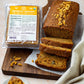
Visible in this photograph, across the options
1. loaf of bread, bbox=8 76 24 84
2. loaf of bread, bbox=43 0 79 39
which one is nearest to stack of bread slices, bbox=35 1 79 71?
loaf of bread, bbox=43 0 79 39

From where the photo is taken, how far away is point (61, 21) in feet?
6.13

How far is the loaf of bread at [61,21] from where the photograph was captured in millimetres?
1855

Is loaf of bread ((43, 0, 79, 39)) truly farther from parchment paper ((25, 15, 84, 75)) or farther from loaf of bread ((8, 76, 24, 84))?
loaf of bread ((8, 76, 24, 84))

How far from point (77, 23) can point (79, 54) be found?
0.63 m

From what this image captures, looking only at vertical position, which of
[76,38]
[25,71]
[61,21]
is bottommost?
[25,71]

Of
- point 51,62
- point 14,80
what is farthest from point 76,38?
point 14,80

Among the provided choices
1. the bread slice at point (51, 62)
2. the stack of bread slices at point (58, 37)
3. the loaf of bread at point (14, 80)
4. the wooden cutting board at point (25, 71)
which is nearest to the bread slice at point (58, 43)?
the stack of bread slices at point (58, 37)

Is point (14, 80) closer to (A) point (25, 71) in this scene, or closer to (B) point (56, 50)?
(A) point (25, 71)

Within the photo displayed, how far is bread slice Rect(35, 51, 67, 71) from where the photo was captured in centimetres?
170

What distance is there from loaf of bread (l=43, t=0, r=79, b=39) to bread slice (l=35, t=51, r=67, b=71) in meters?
0.28

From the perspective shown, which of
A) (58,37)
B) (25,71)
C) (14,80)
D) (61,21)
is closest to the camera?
(14,80)

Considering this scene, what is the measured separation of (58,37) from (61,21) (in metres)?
0.19

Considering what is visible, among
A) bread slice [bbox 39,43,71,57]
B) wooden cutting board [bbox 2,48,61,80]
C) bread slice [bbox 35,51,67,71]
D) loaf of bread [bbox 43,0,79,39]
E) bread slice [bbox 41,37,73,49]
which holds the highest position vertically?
loaf of bread [bbox 43,0,79,39]

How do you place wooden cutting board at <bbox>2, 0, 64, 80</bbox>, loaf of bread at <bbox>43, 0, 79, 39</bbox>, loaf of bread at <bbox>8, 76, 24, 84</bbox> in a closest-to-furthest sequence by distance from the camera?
1. loaf of bread at <bbox>8, 76, 24, 84</bbox>
2. wooden cutting board at <bbox>2, 0, 64, 80</bbox>
3. loaf of bread at <bbox>43, 0, 79, 39</bbox>
